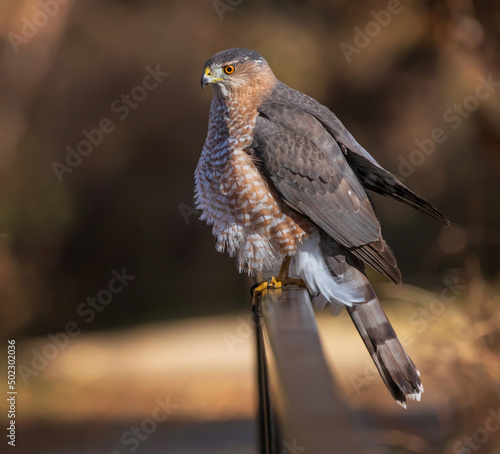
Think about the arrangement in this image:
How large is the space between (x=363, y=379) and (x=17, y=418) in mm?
3478

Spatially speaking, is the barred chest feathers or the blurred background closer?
the barred chest feathers

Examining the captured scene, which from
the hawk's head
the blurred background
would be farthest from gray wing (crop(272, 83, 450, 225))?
the blurred background

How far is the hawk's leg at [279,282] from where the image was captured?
2535 millimetres

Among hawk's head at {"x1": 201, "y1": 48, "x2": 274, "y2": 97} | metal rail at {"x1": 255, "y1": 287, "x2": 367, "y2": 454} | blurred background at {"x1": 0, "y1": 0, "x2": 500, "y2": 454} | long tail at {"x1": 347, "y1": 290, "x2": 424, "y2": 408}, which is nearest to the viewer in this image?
metal rail at {"x1": 255, "y1": 287, "x2": 367, "y2": 454}

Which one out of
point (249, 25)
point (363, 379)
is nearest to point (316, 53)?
point (249, 25)

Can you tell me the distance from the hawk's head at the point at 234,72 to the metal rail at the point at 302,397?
1091 millimetres

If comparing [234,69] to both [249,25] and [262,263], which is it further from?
[249,25]

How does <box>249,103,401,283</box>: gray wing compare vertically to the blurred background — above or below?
below

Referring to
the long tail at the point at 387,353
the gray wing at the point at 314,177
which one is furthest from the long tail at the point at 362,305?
the gray wing at the point at 314,177

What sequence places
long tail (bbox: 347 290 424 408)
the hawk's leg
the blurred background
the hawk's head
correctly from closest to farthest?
long tail (bbox: 347 290 424 408) < the hawk's head < the hawk's leg < the blurred background

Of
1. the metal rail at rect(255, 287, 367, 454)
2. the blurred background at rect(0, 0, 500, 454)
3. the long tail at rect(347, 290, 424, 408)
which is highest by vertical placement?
the blurred background at rect(0, 0, 500, 454)

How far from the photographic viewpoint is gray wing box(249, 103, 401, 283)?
2.38m

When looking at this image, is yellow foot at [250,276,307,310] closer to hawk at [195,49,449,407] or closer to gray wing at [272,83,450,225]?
hawk at [195,49,449,407]

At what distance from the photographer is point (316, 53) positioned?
623 cm
